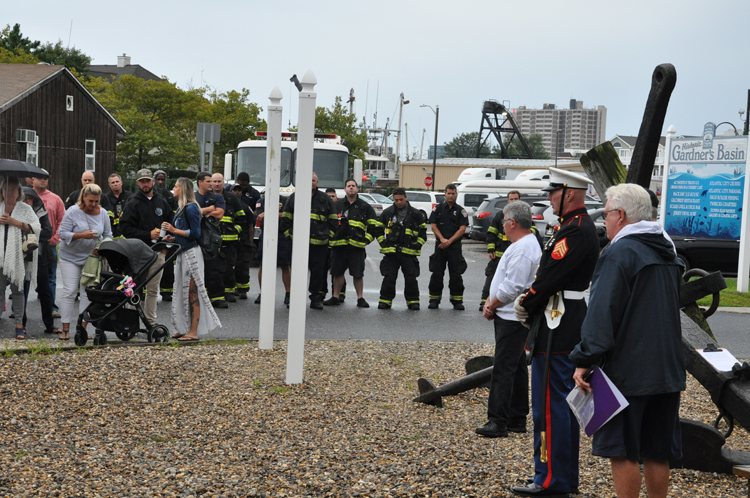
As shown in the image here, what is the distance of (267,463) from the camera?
4.91 metres

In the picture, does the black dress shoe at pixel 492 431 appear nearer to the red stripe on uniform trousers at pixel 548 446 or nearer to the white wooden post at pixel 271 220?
the red stripe on uniform trousers at pixel 548 446

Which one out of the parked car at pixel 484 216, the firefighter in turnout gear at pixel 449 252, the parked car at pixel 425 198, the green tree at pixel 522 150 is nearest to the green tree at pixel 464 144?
the green tree at pixel 522 150

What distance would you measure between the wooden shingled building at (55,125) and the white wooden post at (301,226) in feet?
84.8

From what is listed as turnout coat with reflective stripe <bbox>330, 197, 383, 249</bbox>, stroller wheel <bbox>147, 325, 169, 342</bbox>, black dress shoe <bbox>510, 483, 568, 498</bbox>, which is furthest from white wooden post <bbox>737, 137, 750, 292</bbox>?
black dress shoe <bbox>510, 483, 568, 498</bbox>

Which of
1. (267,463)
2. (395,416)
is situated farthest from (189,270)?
(267,463)

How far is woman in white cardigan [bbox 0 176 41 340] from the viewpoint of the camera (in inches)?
336

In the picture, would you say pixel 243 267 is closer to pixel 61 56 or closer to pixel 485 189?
pixel 485 189

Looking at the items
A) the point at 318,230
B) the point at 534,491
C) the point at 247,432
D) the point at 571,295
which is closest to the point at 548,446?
the point at 534,491

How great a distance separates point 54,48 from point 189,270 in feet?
206

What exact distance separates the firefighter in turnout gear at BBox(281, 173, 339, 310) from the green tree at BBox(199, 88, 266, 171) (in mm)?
34868

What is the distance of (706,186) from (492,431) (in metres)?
11.7

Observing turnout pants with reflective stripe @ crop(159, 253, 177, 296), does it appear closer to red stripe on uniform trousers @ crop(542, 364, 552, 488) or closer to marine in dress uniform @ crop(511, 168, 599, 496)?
marine in dress uniform @ crop(511, 168, 599, 496)

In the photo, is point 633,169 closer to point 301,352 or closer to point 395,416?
point 395,416

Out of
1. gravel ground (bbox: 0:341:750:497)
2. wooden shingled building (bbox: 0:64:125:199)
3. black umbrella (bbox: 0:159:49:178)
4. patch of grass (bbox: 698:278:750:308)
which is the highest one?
wooden shingled building (bbox: 0:64:125:199)
